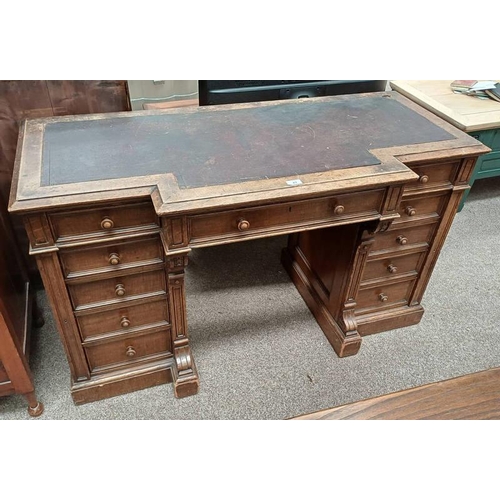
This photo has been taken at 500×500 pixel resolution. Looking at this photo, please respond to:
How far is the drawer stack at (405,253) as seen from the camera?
162 centimetres

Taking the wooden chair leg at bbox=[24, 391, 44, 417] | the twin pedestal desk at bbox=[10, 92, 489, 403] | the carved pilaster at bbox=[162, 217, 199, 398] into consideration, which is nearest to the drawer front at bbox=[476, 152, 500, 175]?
the twin pedestal desk at bbox=[10, 92, 489, 403]

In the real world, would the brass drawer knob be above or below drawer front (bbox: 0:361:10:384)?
above

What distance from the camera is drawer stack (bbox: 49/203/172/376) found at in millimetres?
1276

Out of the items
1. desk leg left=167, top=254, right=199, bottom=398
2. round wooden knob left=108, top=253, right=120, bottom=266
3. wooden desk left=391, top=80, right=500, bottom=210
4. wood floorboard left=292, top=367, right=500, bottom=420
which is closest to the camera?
wood floorboard left=292, top=367, right=500, bottom=420

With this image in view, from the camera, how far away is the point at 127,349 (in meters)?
1.60

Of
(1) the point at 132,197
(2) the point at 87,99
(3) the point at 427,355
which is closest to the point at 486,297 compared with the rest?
(3) the point at 427,355

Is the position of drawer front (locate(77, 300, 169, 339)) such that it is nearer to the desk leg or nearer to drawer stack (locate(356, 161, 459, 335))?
the desk leg

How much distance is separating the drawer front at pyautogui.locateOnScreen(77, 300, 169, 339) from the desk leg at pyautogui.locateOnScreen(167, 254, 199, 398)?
47mm

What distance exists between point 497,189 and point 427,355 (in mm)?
1727

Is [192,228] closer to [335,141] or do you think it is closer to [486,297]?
[335,141]

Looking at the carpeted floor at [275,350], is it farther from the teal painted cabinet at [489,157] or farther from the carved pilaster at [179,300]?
the teal painted cabinet at [489,157]

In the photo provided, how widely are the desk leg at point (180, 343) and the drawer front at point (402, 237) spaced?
748 millimetres

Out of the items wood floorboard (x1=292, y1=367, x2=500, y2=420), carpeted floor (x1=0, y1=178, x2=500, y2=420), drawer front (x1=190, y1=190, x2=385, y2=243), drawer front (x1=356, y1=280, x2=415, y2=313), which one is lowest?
carpeted floor (x1=0, y1=178, x2=500, y2=420)

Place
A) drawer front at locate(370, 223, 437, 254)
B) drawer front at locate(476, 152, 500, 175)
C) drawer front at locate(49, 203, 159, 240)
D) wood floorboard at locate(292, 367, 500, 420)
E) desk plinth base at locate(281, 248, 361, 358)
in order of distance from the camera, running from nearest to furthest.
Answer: wood floorboard at locate(292, 367, 500, 420), drawer front at locate(49, 203, 159, 240), drawer front at locate(370, 223, 437, 254), desk plinth base at locate(281, 248, 361, 358), drawer front at locate(476, 152, 500, 175)
